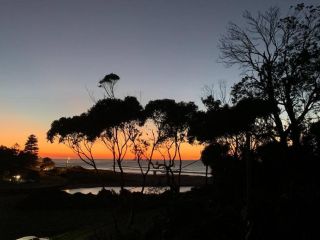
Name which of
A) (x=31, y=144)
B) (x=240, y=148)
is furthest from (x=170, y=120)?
(x=31, y=144)

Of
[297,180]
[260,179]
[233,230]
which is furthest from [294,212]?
[260,179]

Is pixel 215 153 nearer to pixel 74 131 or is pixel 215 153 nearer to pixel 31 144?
pixel 74 131

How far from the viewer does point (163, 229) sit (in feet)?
53.8

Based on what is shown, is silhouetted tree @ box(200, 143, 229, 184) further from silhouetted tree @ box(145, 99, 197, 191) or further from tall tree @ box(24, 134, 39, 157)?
tall tree @ box(24, 134, 39, 157)

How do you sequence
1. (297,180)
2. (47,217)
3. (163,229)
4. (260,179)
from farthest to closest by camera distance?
(47,217) → (260,179) → (297,180) → (163,229)

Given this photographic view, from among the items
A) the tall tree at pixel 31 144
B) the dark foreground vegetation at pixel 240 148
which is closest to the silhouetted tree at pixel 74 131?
the dark foreground vegetation at pixel 240 148

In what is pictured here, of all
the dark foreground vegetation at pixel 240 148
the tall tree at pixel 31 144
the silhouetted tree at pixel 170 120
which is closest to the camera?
the dark foreground vegetation at pixel 240 148

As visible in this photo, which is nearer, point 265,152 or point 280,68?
point 280,68

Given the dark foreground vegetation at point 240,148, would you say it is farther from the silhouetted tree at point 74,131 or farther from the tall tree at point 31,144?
the tall tree at point 31,144

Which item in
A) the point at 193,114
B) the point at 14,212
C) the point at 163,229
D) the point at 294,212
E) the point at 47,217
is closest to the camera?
the point at 294,212

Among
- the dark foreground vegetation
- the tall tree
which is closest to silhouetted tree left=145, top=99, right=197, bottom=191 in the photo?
the dark foreground vegetation

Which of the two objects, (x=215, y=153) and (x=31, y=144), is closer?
(x=215, y=153)

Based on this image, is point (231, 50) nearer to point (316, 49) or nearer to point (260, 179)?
point (316, 49)

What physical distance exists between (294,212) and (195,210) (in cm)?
506
